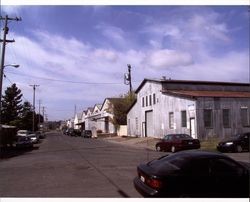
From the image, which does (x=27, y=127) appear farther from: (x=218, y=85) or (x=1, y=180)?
(x=1, y=180)

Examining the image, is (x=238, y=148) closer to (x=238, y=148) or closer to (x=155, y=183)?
(x=238, y=148)

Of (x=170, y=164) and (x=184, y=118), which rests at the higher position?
(x=184, y=118)

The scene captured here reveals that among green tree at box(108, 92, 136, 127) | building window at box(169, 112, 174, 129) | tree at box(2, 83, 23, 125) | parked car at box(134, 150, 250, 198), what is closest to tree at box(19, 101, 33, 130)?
tree at box(2, 83, 23, 125)

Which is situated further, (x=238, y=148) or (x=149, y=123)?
(x=149, y=123)

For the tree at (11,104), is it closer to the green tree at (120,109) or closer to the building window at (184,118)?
the green tree at (120,109)

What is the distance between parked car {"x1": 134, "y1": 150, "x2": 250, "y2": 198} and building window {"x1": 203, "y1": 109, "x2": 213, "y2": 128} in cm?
2790

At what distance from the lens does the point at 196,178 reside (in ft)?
29.3

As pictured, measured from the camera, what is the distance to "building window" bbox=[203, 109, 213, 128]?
3719 centimetres

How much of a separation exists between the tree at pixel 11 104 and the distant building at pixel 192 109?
3968 centimetres

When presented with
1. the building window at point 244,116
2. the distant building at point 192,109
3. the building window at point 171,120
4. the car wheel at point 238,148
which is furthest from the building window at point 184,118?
the car wheel at point 238,148

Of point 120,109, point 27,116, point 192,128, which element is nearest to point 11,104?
point 27,116

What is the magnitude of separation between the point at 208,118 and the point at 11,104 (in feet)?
192

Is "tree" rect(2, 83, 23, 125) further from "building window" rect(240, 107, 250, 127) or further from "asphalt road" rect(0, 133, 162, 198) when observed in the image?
"asphalt road" rect(0, 133, 162, 198)

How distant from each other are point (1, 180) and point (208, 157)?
843cm
